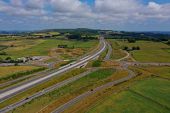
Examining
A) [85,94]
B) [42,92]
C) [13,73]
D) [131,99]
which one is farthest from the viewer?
[13,73]

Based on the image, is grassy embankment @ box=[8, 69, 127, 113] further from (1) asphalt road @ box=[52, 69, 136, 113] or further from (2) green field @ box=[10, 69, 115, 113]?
(1) asphalt road @ box=[52, 69, 136, 113]

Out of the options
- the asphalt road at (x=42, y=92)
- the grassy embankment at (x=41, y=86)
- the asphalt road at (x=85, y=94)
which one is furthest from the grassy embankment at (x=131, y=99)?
the grassy embankment at (x=41, y=86)

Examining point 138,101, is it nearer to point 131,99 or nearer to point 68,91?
point 131,99

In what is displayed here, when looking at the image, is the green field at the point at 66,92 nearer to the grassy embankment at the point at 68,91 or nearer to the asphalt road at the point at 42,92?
the grassy embankment at the point at 68,91

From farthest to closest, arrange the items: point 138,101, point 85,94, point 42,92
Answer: point 42,92 → point 85,94 → point 138,101

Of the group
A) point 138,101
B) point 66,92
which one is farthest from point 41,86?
point 138,101
